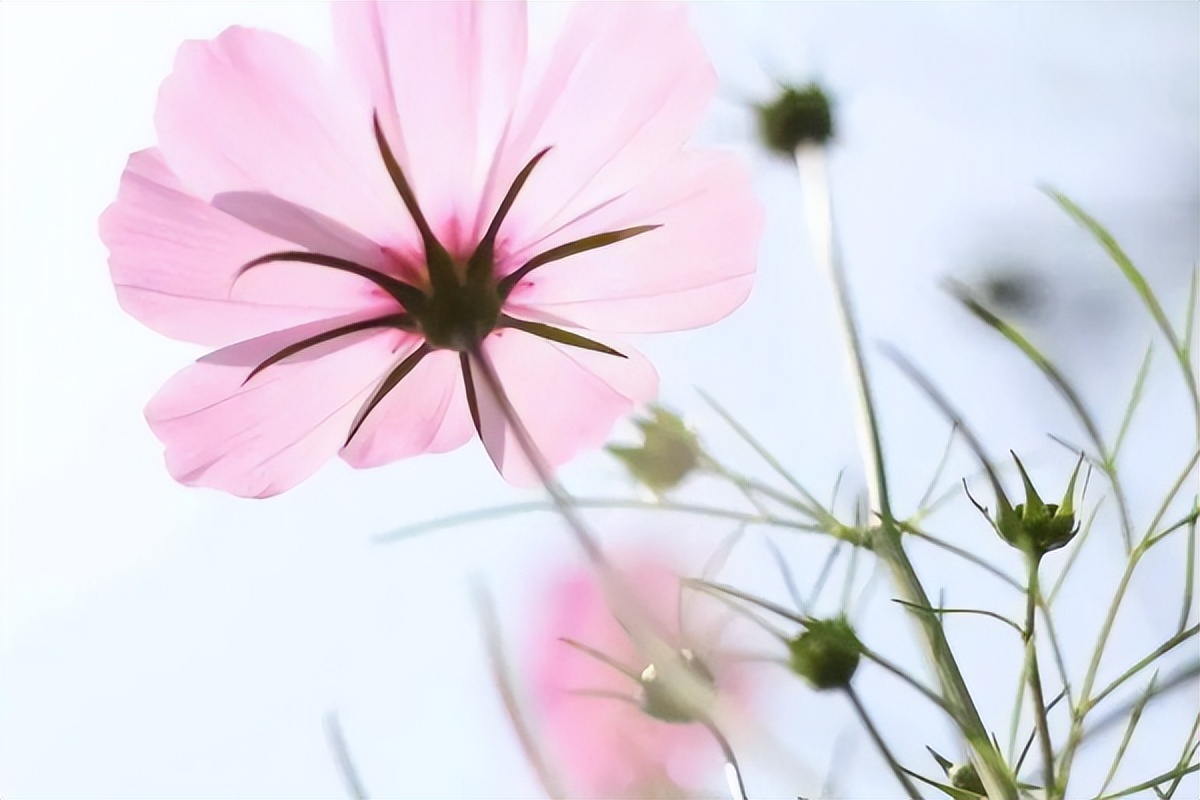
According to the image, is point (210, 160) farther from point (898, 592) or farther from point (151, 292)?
point (898, 592)

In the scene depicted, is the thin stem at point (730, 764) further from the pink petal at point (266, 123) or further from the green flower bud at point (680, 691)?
the pink petal at point (266, 123)

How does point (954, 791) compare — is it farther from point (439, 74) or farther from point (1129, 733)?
point (439, 74)

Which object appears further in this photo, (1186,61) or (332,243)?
(1186,61)

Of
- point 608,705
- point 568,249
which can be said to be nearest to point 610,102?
point 568,249

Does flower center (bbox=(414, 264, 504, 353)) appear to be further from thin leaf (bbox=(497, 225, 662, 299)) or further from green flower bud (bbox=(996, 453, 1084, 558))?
green flower bud (bbox=(996, 453, 1084, 558))

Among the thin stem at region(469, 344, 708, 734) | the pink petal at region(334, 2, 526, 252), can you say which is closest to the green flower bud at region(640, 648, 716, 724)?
the thin stem at region(469, 344, 708, 734)

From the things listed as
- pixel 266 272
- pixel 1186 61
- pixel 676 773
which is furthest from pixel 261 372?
pixel 1186 61
